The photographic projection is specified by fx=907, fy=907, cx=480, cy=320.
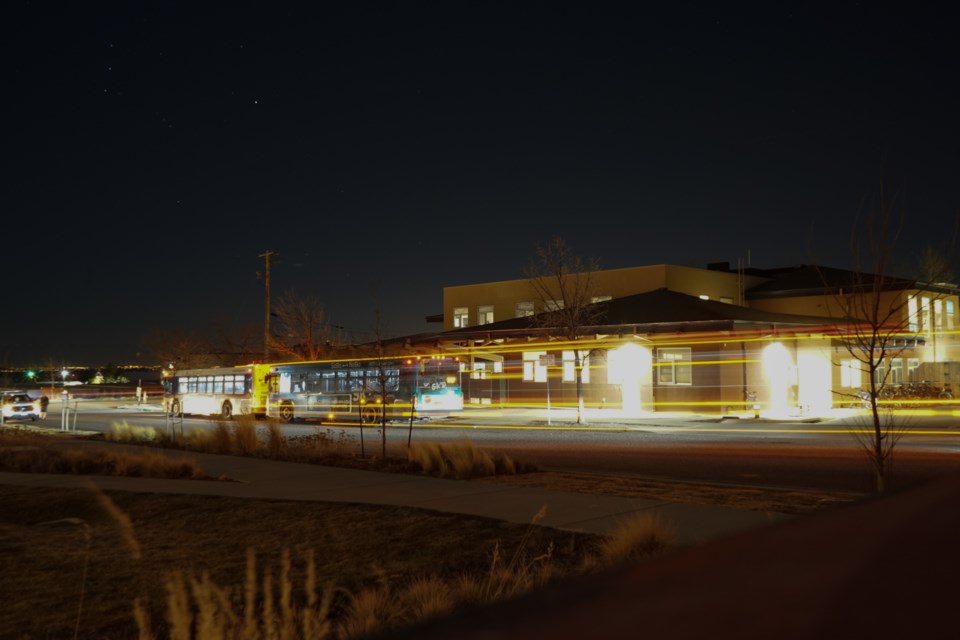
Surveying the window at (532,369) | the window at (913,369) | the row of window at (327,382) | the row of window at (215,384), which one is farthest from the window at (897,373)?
the row of window at (215,384)

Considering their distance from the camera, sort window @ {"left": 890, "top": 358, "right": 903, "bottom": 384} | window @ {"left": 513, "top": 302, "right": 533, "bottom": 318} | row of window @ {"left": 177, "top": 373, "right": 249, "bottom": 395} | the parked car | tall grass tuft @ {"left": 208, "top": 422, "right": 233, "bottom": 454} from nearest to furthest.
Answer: tall grass tuft @ {"left": 208, "top": 422, "right": 233, "bottom": 454} → row of window @ {"left": 177, "top": 373, "right": 249, "bottom": 395} → the parked car → window @ {"left": 890, "top": 358, "right": 903, "bottom": 384} → window @ {"left": 513, "top": 302, "right": 533, "bottom": 318}

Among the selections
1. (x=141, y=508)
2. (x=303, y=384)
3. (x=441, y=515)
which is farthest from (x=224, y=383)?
(x=441, y=515)

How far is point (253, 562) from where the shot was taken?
298 inches

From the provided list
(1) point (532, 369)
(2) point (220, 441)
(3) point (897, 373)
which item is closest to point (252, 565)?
(2) point (220, 441)

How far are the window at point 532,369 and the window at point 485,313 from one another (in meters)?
14.2

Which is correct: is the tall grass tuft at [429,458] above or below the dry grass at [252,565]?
above

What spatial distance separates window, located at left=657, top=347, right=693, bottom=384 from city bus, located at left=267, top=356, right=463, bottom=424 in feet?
30.0

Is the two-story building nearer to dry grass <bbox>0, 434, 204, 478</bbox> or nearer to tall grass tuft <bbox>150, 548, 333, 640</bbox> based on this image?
dry grass <bbox>0, 434, 204, 478</bbox>

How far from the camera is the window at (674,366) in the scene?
128ft

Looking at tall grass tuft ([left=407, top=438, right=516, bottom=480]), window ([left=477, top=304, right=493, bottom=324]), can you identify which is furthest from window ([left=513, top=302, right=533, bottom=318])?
tall grass tuft ([left=407, top=438, right=516, bottom=480])

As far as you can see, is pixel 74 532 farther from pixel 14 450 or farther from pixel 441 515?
pixel 14 450

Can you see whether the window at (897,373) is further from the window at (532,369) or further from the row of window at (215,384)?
the row of window at (215,384)

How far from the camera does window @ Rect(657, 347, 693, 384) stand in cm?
3906

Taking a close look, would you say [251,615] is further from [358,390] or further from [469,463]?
[358,390]
